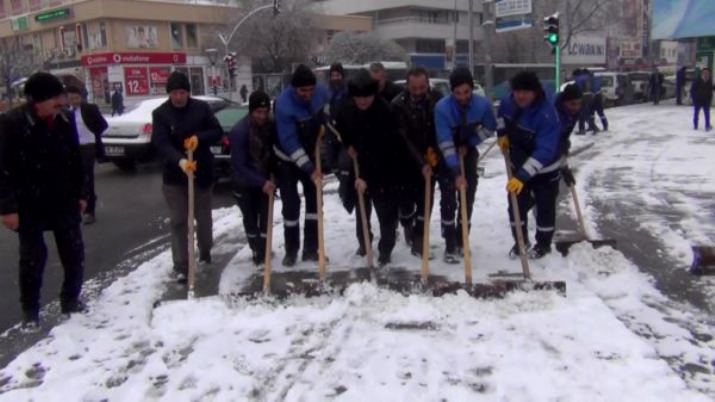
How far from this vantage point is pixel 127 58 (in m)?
42.0

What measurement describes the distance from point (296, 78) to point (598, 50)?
57776 mm

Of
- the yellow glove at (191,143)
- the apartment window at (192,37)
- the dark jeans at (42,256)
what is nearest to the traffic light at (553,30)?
A: the yellow glove at (191,143)

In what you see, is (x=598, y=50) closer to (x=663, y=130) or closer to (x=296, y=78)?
(x=663, y=130)

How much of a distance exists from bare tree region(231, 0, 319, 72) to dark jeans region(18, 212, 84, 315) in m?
39.5

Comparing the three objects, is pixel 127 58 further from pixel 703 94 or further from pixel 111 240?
pixel 111 240

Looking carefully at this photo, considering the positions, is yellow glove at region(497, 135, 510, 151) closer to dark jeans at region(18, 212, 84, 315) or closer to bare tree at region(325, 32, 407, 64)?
dark jeans at region(18, 212, 84, 315)

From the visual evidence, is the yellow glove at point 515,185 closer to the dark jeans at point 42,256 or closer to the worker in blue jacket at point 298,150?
the worker in blue jacket at point 298,150

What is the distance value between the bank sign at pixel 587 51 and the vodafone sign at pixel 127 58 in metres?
31.6

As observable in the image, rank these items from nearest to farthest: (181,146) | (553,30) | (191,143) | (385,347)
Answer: (385,347), (191,143), (181,146), (553,30)

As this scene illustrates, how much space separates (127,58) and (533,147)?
4061 centimetres

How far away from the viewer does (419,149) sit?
5.67 meters

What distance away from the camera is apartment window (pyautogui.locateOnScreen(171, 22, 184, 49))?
46.3 m

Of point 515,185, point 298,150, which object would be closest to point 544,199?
point 515,185

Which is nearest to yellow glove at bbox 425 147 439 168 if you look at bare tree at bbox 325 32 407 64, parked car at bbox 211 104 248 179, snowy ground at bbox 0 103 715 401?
snowy ground at bbox 0 103 715 401
